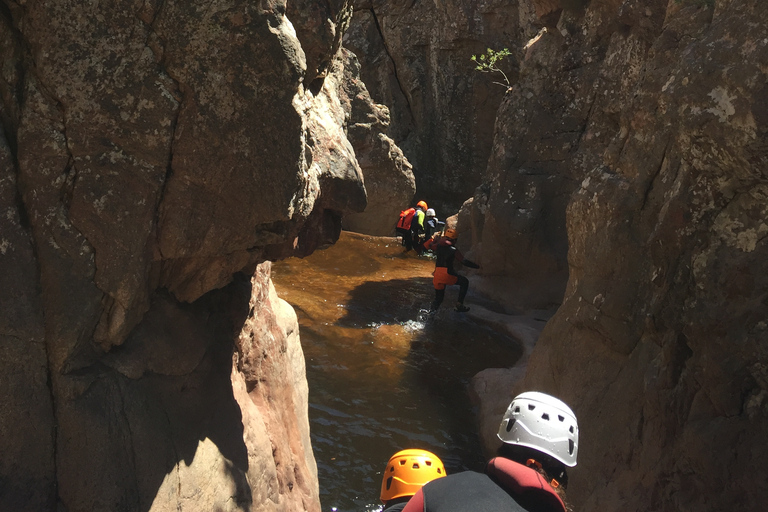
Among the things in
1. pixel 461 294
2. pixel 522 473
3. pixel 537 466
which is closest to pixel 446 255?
pixel 461 294

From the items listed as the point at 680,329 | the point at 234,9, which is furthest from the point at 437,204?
the point at 234,9

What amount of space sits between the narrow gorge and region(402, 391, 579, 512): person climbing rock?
158cm

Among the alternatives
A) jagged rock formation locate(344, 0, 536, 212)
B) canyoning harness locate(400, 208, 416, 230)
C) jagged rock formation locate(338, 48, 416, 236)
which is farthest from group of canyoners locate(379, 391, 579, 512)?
jagged rock formation locate(344, 0, 536, 212)

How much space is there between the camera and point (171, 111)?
9.78 feet

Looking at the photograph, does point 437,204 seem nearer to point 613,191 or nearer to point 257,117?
point 613,191

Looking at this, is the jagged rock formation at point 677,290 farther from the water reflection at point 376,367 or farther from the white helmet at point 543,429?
the white helmet at point 543,429

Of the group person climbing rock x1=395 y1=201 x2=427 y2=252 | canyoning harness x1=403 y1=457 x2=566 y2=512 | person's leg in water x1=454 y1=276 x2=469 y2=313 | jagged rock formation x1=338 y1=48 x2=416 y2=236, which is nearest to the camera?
canyoning harness x1=403 y1=457 x2=566 y2=512

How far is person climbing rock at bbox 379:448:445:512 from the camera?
2.72 metres

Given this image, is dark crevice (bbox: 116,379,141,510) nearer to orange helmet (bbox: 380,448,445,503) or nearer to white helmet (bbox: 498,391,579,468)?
orange helmet (bbox: 380,448,445,503)

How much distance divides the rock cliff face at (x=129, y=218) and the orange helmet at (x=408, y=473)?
1.02m

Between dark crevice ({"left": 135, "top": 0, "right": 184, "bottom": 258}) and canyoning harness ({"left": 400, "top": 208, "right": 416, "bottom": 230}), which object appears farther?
canyoning harness ({"left": 400, "top": 208, "right": 416, "bottom": 230})

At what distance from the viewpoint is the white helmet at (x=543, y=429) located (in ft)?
7.04

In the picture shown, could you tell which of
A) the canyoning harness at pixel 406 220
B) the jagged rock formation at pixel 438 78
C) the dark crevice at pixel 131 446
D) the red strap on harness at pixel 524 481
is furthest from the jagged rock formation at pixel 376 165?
the red strap on harness at pixel 524 481

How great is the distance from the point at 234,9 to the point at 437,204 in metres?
16.2
